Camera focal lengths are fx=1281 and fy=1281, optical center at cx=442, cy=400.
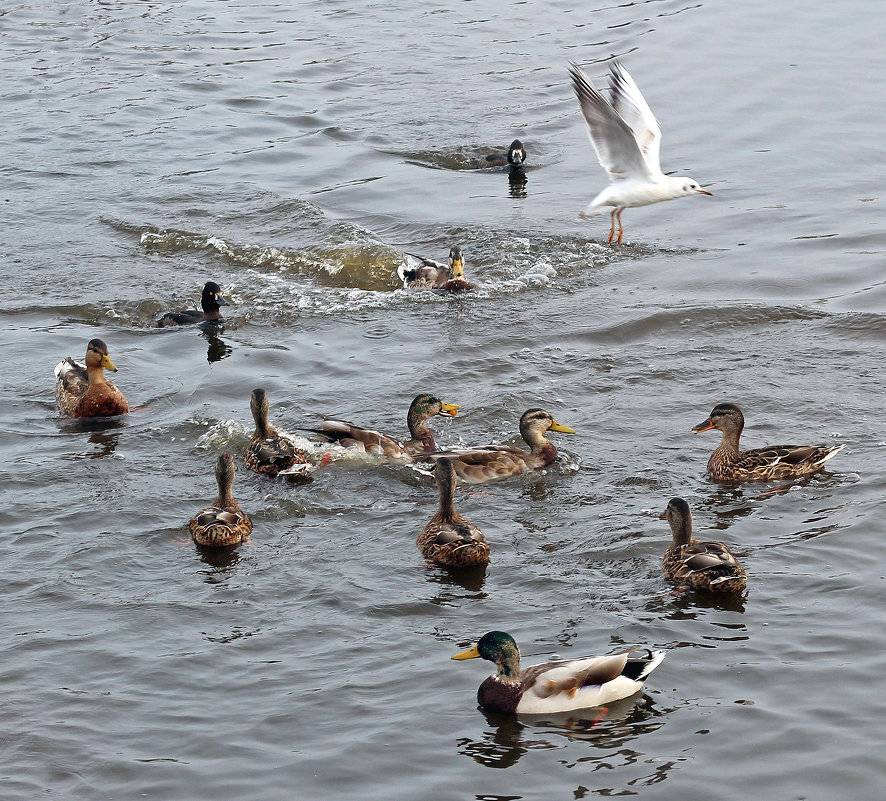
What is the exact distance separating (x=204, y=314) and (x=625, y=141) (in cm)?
545

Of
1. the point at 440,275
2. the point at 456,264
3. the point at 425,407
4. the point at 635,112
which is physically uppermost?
the point at 635,112

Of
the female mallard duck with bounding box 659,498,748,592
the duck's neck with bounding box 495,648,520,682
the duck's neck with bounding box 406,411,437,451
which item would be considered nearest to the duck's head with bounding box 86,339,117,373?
the duck's neck with bounding box 406,411,437,451

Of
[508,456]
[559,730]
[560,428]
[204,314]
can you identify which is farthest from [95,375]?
[559,730]

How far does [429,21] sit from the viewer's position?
30734mm

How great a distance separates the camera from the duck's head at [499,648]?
25.6 ft

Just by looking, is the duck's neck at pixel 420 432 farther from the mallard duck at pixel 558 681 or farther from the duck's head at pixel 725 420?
the mallard duck at pixel 558 681

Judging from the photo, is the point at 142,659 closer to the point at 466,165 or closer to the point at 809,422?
the point at 809,422

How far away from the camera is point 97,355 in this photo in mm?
12961

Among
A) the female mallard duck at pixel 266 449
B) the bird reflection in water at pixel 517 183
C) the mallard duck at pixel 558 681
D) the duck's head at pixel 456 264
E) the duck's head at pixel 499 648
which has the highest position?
the bird reflection in water at pixel 517 183

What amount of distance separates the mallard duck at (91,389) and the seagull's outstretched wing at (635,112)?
5958mm

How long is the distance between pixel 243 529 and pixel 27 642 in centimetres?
200

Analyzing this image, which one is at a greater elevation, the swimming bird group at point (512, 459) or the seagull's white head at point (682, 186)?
the seagull's white head at point (682, 186)

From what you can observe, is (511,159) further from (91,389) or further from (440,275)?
(91,389)

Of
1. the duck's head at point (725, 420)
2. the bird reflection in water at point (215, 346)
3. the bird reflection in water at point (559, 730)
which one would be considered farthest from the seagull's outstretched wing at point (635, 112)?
the bird reflection in water at point (559, 730)
